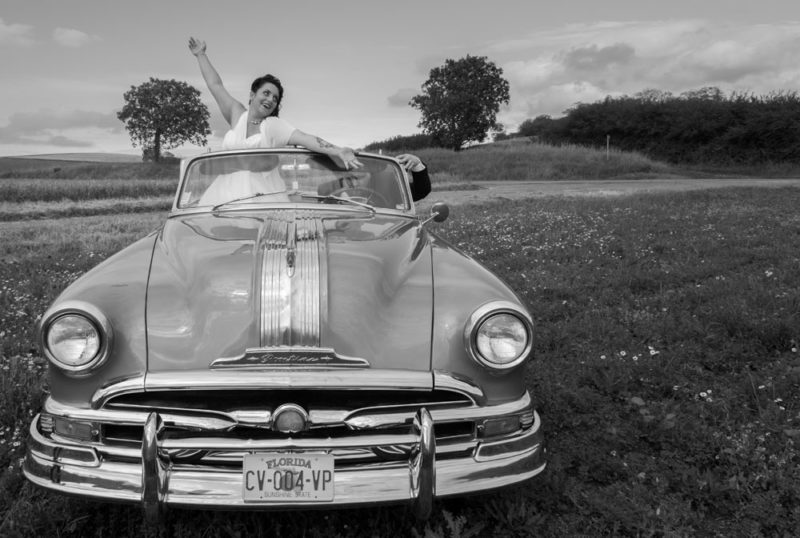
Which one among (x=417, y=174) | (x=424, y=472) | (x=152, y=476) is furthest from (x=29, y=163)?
(x=424, y=472)

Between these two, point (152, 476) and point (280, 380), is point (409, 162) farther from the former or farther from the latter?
point (152, 476)

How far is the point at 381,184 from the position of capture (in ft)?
12.4

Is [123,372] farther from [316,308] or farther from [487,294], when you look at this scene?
[487,294]

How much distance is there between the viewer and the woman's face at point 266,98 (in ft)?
15.6

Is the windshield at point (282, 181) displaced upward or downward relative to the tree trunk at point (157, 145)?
downward

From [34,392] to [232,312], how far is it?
1.82 meters

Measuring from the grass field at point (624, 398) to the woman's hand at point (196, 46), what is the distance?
245 cm

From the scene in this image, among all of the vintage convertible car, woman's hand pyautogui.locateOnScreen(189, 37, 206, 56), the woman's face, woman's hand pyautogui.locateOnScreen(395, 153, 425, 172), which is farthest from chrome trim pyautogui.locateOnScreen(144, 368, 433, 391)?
woman's hand pyautogui.locateOnScreen(189, 37, 206, 56)

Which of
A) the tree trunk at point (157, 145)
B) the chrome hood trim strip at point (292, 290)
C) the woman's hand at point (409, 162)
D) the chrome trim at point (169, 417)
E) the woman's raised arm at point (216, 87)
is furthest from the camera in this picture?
the tree trunk at point (157, 145)

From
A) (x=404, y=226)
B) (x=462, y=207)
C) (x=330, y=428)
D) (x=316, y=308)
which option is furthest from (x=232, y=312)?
(x=462, y=207)

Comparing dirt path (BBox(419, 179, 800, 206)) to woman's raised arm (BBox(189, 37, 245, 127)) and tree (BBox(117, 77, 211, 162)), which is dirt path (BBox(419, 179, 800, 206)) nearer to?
woman's raised arm (BBox(189, 37, 245, 127))

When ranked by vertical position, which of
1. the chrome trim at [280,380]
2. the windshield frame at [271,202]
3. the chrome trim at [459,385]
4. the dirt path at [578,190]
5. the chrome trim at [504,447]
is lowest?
the chrome trim at [504,447]

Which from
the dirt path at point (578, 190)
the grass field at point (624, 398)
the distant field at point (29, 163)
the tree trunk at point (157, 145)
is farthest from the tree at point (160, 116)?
the grass field at point (624, 398)

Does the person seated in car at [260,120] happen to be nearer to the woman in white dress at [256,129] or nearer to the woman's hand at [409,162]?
the woman in white dress at [256,129]
